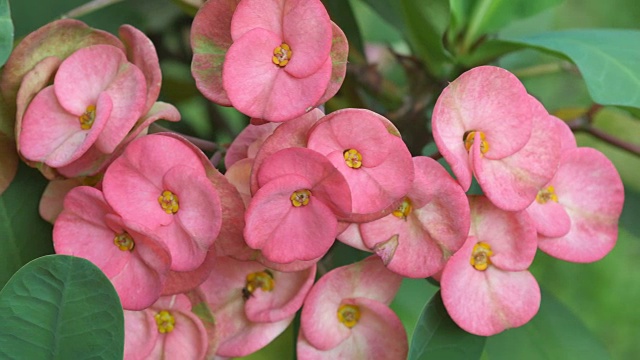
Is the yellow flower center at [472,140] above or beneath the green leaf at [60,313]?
above

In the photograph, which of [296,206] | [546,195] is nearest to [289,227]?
[296,206]

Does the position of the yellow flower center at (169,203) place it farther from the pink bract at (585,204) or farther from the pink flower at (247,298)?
the pink bract at (585,204)

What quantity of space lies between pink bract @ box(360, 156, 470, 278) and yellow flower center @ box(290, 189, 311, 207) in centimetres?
5

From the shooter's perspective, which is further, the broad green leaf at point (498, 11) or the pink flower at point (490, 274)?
the broad green leaf at point (498, 11)

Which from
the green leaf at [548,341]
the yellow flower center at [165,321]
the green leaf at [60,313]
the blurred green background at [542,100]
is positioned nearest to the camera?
the green leaf at [60,313]

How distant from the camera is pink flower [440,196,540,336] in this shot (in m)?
0.58

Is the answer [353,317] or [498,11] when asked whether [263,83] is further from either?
[498,11]

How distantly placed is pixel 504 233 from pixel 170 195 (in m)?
0.26

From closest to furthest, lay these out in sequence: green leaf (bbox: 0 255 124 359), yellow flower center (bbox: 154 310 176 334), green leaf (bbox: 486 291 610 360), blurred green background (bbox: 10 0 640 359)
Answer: green leaf (bbox: 0 255 124 359) < yellow flower center (bbox: 154 310 176 334) < green leaf (bbox: 486 291 610 360) < blurred green background (bbox: 10 0 640 359)

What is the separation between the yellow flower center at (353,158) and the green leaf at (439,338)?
0.42 ft

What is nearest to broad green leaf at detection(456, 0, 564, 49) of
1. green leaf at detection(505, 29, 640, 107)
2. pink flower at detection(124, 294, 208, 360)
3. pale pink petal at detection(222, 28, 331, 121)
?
green leaf at detection(505, 29, 640, 107)

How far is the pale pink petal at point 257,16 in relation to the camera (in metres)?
A: 0.54

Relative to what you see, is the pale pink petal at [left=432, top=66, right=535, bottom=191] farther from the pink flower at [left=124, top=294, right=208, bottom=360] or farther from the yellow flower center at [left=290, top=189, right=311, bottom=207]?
the pink flower at [left=124, top=294, right=208, bottom=360]

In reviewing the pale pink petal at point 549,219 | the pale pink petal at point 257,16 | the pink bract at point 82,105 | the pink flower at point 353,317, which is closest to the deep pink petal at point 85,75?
the pink bract at point 82,105
